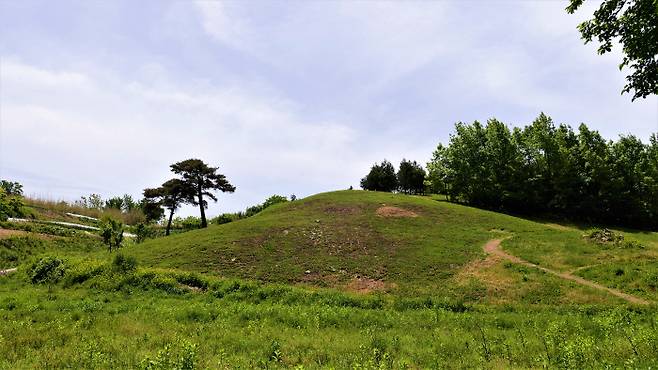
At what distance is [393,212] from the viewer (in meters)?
49.5

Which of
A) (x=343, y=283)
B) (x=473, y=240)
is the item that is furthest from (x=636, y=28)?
(x=473, y=240)

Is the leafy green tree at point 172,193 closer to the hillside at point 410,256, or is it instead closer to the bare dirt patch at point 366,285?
A: the hillside at point 410,256

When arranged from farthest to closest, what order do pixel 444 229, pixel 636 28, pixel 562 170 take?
pixel 562 170, pixel 444 229, pixel 636 28

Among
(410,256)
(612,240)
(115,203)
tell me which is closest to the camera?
(410,256)

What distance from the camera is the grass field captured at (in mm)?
11969

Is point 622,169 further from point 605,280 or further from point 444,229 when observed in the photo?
point 605,280

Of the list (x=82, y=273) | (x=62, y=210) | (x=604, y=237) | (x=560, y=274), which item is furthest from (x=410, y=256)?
(x=62, y=210)

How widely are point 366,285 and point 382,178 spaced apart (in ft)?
226

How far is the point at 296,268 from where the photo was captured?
31312 millimetres

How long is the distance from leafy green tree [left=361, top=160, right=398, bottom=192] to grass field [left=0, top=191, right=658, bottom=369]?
46.6 m

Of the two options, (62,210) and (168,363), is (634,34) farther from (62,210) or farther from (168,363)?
(62,210)

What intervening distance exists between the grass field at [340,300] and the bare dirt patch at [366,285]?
147mm

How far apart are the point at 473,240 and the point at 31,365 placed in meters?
36.2

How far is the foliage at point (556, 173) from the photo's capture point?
60500 millimetres
